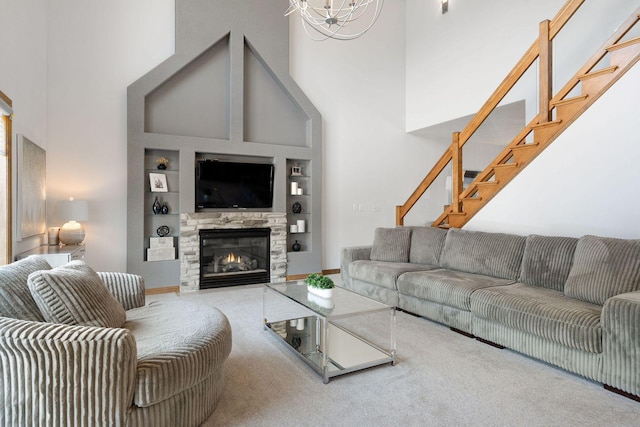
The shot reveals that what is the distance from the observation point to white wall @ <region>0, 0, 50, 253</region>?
11.0ft

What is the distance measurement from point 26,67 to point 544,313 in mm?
5232

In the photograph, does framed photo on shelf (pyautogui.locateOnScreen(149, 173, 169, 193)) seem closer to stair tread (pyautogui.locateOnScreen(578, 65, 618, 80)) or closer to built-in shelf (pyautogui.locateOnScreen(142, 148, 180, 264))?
built-in shelf (pyautogui.locateOnScreen(142, 148, 180, 264))

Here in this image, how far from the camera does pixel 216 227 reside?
5512mm

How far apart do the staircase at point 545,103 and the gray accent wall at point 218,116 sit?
2.32m

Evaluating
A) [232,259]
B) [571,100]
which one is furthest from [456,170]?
[232,259]

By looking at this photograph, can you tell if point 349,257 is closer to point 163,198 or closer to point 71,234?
point 163,198

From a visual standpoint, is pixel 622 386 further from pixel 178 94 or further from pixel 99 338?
pixel 178 94

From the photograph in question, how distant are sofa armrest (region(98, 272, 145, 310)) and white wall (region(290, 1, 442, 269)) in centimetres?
404

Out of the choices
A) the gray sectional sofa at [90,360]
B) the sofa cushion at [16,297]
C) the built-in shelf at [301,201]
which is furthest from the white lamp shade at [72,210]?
the built-in shelf at [301,201]

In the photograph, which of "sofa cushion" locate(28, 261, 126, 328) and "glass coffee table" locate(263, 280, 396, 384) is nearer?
"sofa cushion" locate(28, 261, 126, 328)

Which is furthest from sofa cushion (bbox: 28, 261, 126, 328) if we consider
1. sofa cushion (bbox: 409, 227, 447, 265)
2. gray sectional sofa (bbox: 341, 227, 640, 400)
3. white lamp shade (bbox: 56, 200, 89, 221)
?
sofa cushion (bbox: 409, 227, 447, 265)

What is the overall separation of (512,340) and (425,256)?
5.73ft

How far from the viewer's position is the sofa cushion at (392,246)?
489cm

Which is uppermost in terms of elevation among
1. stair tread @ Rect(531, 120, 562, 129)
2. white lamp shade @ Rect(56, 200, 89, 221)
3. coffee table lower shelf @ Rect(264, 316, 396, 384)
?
stair tread @ Rect(531, 120, 562, 129)
